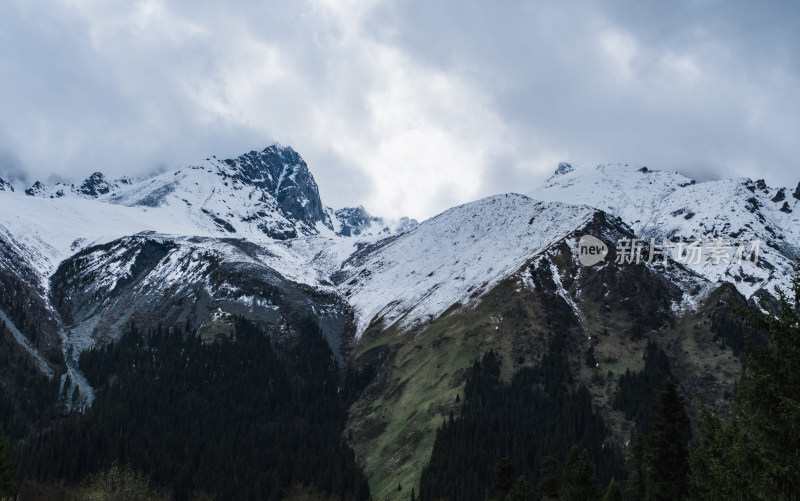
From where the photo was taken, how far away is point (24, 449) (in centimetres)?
16438

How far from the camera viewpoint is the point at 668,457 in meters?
37.7

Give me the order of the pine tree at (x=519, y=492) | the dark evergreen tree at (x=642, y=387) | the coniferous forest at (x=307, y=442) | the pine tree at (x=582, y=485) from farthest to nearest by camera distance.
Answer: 1. the dark evergreen tree at (x=642, y=387)
2. the coniferous forest at (x=307, y=442)
3. the pine tree at (x=519, y=492)
4. the pine tree at (x=582, y=485)

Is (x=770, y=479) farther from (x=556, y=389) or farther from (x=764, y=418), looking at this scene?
(x=556, y=389)

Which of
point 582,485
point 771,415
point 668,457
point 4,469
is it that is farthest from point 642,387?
point 771,415

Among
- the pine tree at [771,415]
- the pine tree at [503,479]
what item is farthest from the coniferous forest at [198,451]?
the pine tree at [771,415]

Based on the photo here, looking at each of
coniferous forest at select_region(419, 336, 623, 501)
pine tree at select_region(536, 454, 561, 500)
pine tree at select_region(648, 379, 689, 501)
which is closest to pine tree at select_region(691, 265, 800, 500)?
pine tree at select_region(648, 379, 689, 501)

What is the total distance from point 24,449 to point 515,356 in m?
138

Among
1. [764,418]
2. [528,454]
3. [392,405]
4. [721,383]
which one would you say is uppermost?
[721,383]

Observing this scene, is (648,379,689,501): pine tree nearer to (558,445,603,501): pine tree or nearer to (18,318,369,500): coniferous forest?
(558,445,603,501): pine tree

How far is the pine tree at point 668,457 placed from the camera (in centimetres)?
3672

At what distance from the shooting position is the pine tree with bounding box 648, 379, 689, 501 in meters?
36.7

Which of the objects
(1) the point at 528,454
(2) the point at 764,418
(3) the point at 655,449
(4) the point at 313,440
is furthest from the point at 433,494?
(2) the point at 764,418

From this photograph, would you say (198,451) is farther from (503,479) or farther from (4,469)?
(503,479)

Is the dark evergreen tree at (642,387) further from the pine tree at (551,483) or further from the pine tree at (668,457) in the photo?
the pine tree at (668,457)
